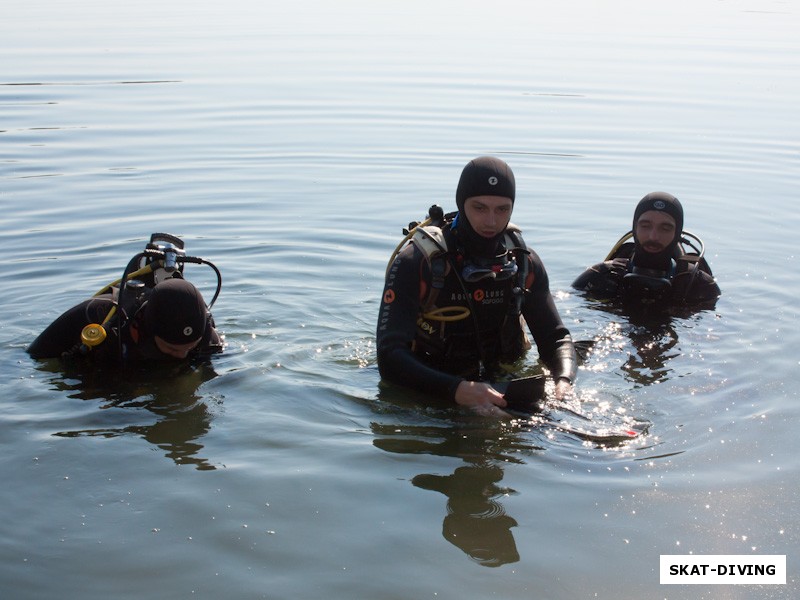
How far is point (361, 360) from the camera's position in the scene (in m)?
5.77

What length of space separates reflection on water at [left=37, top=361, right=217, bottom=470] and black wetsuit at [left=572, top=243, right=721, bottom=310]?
288 cm

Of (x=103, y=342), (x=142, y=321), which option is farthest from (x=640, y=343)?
(x=103, y=342)

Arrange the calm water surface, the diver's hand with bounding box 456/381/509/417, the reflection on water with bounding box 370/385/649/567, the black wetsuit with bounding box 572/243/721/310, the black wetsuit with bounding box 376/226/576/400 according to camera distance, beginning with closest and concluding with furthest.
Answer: the calm water surface, the reflection on water with bounding box 370/385/649/567, the diver's hand with bounding box 456/381/509/417, the black wetsuit with bounding box 376/226/576/400, the black wetsuit with bounding box 572/243/721/310

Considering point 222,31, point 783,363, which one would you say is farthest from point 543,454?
point 222,31

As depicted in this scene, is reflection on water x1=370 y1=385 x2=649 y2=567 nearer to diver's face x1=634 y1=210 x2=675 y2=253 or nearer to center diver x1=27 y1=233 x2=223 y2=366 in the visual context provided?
center diver x1=27 y1=233 x2=223 y2=366

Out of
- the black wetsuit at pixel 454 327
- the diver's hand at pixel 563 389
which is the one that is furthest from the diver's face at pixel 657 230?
the diver's hand at pixel 563 389

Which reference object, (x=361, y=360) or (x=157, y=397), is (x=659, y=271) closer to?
(x=361, y=360)

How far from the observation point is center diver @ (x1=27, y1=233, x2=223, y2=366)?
16.2ft

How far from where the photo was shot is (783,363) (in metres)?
5.75

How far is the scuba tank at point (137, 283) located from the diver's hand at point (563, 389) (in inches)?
72.3

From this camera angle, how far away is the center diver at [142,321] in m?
4.93

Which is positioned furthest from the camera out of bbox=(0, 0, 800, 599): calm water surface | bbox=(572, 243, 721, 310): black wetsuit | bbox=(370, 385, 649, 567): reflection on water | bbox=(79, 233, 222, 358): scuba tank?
bbox=(572, 243, 721, 310): black wetsuit

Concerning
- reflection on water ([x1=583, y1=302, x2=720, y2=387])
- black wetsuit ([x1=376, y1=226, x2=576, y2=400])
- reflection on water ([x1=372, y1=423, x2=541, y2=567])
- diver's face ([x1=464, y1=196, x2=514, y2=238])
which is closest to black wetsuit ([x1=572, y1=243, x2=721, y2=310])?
reflection on water ([x1=583, y1=302, x2=720, y2=387])

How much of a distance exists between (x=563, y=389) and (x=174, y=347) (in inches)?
76.3
